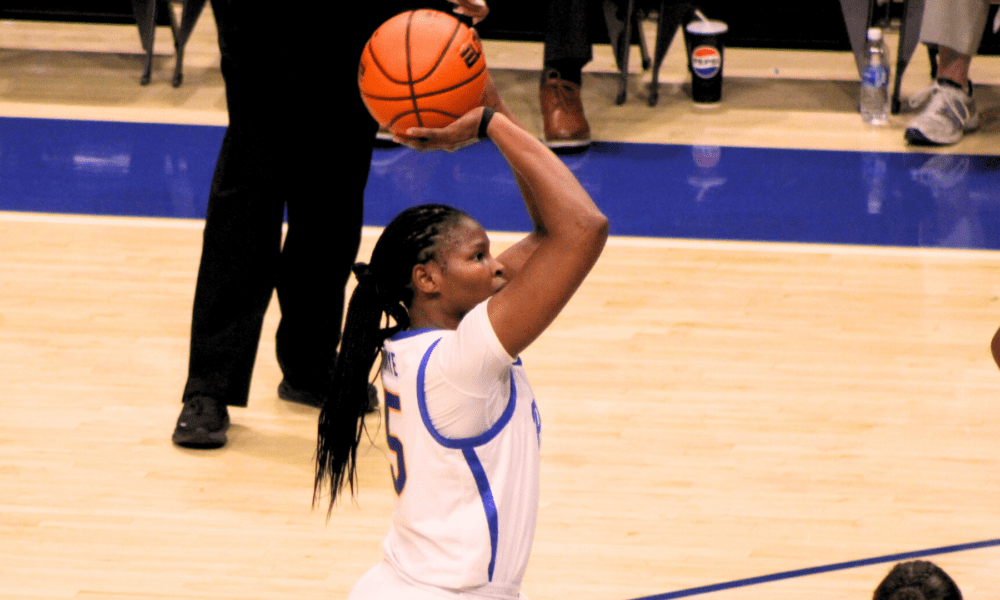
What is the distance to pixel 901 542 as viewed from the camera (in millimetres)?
3059

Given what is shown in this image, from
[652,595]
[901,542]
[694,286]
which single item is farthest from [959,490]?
[694,286]

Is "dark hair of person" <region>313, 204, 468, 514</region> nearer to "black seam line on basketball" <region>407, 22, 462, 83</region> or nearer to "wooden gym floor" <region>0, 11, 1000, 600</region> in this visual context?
"black seam line on basketball" <region>407, 22, 462, 83</region>

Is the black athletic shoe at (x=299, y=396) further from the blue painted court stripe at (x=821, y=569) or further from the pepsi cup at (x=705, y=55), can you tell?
the pepsi cup at (x=705, y=55)

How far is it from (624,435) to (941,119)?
322 centimetres

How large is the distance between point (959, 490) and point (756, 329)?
3.41 ft

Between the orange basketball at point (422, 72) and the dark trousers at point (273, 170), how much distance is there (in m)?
0.88

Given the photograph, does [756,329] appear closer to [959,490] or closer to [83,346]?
[959,490]

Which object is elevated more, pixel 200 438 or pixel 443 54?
pixel 443 54

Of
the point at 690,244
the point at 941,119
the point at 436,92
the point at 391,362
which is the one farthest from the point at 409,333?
the point at 941,119

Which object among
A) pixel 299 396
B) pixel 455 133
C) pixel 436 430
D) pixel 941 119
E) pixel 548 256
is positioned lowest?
pixel 941 119

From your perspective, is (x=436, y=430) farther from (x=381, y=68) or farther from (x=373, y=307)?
(x=381, y=68)

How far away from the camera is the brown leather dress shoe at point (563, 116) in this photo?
5.95 m

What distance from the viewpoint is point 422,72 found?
238cm

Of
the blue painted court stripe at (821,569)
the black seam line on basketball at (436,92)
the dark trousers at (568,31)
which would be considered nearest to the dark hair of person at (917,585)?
the blue painted court stripe at (821,569)
